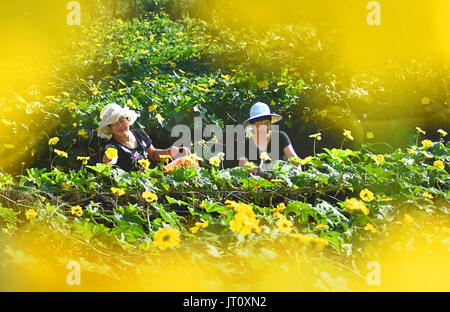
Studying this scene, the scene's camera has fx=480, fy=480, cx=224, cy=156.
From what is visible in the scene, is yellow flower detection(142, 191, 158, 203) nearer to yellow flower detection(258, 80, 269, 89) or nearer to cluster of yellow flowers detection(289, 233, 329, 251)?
cluster of yellow flowers detection(289, 233, 329, 251)

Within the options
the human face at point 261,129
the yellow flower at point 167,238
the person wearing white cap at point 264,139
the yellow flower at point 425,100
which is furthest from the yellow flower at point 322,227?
the yellow flower at point 425,100

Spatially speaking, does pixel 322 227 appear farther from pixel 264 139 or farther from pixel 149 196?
pixel 264 139

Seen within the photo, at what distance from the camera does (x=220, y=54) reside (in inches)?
260

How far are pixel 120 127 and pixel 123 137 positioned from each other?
79 mm

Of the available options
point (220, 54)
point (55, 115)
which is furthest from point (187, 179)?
point (220, 54)

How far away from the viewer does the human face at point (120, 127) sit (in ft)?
11.8

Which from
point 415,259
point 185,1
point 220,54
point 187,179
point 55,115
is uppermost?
point 185,1

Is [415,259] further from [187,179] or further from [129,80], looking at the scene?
[129,80]

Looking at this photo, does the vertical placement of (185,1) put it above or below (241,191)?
above

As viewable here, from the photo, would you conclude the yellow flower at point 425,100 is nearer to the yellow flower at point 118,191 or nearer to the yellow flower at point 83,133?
the yellow flower at point 83,133

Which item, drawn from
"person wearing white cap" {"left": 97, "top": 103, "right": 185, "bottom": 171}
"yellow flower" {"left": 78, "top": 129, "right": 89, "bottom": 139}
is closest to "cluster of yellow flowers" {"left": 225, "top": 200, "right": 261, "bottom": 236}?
"person wearing white cap" {"left": 97, "top": 103, "right": 185, "bottom": 171}

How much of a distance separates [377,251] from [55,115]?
302 cm

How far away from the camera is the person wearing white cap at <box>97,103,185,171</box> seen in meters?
3.54

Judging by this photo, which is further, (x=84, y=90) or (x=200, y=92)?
(x=84, y=90)
